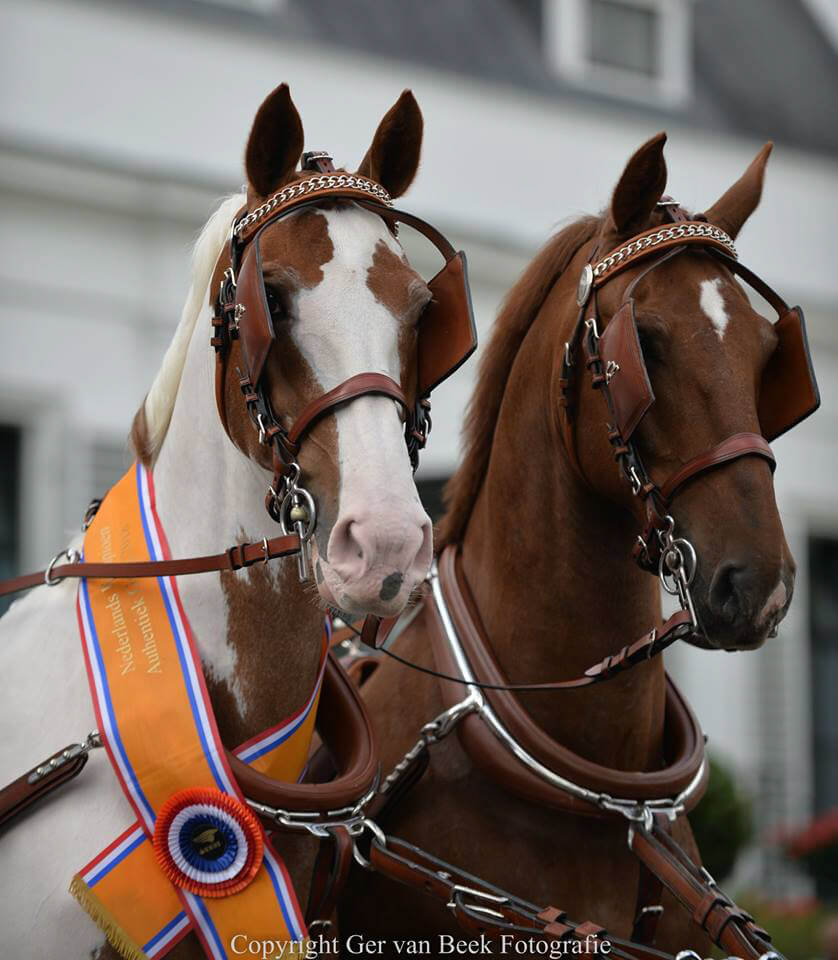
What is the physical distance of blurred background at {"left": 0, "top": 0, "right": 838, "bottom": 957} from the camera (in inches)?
375

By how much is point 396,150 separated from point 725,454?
90 centimetres

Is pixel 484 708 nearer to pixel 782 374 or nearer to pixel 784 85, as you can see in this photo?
pixel 782 374

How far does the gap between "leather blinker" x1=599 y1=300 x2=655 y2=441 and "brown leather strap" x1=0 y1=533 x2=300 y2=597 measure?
77cm

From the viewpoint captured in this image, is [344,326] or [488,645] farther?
[488,645]

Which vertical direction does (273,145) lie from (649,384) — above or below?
above

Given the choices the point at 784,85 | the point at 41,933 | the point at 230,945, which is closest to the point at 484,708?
the point at 230,945

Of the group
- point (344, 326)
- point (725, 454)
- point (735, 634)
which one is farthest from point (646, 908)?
point (344, 326)

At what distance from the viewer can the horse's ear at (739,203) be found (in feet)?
12.4

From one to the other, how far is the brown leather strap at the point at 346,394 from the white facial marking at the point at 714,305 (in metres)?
0.82

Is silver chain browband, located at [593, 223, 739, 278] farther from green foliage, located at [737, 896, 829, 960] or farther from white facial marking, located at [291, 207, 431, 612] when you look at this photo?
green foliage, located at [737, 896, 829, 960]

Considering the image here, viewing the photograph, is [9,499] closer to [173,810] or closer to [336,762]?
[336,762]

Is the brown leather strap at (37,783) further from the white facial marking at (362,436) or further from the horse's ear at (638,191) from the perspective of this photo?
the horse's ear at (638,191)

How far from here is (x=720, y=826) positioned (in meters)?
7.83

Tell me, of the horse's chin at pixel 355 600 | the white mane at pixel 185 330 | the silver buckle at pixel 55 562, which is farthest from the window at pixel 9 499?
the horse's chin at pixel 355 600
